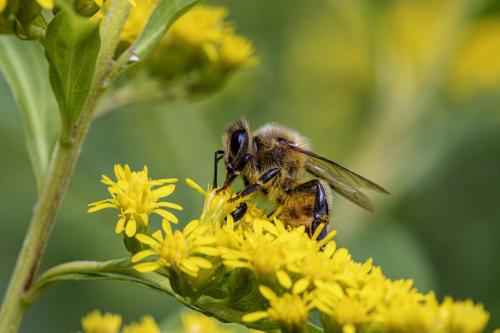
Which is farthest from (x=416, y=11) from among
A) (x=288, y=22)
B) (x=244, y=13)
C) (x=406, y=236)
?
(x=406, y=236)

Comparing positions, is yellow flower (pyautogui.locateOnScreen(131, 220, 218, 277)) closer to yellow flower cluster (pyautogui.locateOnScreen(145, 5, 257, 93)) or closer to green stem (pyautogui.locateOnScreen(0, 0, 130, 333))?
green stem (pyautogui.locateOnScreen(0, 0, 130, 333))

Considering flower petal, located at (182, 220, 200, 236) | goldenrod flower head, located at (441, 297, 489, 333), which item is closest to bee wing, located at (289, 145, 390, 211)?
flower petal, located at (182, 220, 200, 236)

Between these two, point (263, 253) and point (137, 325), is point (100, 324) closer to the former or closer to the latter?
point (137, 325)

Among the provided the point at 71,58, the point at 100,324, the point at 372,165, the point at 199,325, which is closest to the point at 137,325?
the point at 100,324

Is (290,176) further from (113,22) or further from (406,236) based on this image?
(406,236)

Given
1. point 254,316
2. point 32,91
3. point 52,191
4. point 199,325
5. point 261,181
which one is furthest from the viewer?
point 261,181

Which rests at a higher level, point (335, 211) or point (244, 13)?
point (244, 13)
